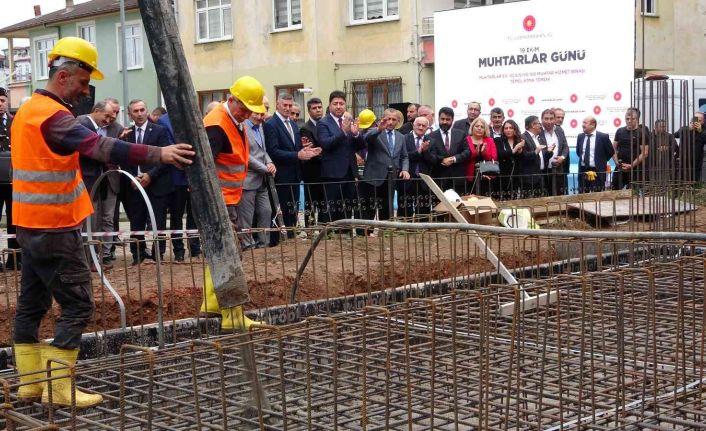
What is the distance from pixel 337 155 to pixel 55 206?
7273 mm

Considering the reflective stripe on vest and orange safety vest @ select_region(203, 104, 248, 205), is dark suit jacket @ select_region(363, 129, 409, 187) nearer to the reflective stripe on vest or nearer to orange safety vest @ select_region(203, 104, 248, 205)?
orange safety vest @ select_region(203, 104, 248, 205)

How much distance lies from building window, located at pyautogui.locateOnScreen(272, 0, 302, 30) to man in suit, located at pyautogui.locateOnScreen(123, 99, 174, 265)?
880 inches

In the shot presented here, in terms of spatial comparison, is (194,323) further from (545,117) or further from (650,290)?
(545,117)

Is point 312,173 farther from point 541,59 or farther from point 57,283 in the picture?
point 541,59

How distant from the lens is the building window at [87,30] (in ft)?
144

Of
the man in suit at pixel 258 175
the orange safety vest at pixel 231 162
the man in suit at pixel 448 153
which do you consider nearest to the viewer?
the orange safety vest at pixel 231 162

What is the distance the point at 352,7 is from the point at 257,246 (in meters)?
23.4

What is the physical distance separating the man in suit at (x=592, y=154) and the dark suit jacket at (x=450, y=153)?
3.01 meters

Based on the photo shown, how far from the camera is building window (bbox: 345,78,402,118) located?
32.3 meters

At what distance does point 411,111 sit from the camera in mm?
15445

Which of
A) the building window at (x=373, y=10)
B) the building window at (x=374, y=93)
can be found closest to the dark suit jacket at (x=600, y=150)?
the building window at (x=374, y=93)

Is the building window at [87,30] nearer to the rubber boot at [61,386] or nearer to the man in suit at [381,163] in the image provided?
the man in suit at [381,163]

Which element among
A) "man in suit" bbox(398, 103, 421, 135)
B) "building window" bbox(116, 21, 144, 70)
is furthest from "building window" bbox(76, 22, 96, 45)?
"man in suit" bbox(398, 103, 421, 135)

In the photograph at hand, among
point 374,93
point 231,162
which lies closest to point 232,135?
point 231,162
